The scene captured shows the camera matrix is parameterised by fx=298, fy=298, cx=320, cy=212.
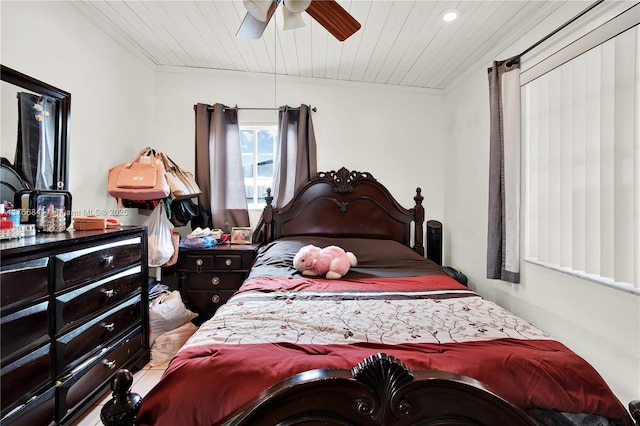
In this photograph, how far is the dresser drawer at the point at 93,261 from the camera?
1.45 m

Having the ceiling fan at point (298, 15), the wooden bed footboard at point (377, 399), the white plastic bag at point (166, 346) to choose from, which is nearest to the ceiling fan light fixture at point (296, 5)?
the ceiling fan at point (298, 15)

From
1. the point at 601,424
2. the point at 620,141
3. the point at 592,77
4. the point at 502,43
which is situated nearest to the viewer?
the point at 601,424

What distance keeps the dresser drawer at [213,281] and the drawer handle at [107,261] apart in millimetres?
1007

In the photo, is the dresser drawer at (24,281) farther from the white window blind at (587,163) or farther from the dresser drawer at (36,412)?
the white window blind at (587,163)

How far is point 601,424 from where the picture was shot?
2.95ft

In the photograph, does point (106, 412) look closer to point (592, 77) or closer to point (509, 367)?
point (509, 367)

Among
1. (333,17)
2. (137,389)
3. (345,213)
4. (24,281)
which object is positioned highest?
(333,17)

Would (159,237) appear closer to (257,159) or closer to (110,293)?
(110,293)

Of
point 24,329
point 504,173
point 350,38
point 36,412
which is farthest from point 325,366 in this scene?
point 350,38

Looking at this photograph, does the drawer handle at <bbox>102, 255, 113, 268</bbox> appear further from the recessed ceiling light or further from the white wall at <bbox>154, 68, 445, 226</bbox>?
the recessed ceiling light

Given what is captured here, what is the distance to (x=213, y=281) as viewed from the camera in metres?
2.73

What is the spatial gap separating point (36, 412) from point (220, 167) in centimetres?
218

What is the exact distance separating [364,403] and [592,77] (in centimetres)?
206

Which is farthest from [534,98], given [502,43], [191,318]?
[191,318]
